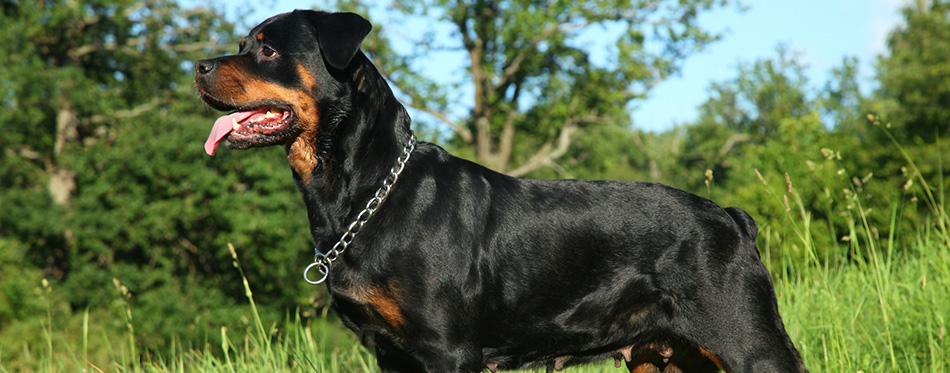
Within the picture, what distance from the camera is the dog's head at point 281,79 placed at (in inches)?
136

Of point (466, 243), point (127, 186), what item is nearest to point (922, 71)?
point (127, 186)

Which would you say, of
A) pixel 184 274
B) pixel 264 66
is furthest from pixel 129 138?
pixel 264 66

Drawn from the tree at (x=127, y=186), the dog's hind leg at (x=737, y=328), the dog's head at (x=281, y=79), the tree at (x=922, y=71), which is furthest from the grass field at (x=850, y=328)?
the tree at (x=127, y=186)

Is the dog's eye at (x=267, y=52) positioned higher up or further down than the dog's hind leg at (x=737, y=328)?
higher up

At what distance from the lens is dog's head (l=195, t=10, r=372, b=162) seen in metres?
3.45

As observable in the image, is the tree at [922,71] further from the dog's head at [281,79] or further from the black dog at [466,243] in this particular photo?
the dog's head at [281,79]

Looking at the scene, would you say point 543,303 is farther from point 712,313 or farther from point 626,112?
point 626,112

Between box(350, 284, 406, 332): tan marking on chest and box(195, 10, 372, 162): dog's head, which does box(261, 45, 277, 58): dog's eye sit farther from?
box(350, 284, 406, 332): tan marking on chest

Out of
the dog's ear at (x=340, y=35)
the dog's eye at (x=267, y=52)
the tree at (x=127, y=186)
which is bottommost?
the tree at (x=127, y=186)

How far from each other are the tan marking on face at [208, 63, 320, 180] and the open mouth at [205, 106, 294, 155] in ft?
0.22

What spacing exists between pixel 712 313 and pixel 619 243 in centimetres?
54

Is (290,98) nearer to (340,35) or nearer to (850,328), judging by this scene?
(340,35)

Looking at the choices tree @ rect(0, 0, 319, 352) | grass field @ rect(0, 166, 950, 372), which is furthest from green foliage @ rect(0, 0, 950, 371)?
grass field @ rect(0, 166, 950, 372)

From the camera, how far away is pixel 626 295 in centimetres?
364
